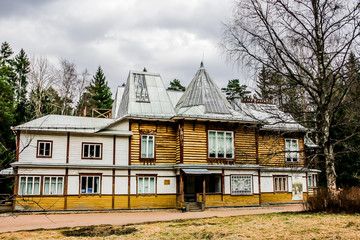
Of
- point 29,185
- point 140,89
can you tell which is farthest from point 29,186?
point 140,89

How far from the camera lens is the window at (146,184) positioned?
23.5 metres

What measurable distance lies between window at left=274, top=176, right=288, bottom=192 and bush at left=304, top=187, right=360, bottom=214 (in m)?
12.4

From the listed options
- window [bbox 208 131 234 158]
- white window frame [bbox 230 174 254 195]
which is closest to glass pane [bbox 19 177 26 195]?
window [bbox 208 131 234 158]

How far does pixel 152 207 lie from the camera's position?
23328 mm

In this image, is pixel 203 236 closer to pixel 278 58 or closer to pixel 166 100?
pixel 278 58

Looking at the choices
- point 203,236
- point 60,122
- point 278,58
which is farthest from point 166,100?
point 203,236

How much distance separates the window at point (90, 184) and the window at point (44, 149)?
2684mm

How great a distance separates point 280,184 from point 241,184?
473cm

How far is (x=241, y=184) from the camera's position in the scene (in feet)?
81.1

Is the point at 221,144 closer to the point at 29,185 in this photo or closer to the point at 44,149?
the point at 44,149

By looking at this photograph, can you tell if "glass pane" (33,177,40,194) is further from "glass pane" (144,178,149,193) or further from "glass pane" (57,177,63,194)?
"glass pane" (144,178,149,193)

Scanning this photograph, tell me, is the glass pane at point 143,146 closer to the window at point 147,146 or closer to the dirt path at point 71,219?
the window at point 147,146

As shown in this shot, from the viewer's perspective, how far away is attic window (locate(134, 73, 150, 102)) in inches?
1029

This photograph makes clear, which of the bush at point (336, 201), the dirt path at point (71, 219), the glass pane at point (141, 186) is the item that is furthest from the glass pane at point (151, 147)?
the bush at point (336, 201)
